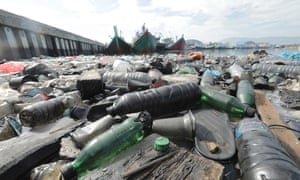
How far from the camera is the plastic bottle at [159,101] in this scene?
57.2 inches

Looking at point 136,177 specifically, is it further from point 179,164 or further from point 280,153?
point 280,153

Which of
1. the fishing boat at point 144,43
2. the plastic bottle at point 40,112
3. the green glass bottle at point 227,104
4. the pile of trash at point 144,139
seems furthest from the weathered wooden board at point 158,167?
the fishing boat at point 144,43

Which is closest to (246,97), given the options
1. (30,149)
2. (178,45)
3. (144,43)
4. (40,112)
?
(30,149)

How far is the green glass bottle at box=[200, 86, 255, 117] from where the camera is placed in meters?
1.55

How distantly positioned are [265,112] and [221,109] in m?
0.64

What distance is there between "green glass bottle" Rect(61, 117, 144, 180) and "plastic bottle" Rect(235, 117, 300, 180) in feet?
2.21

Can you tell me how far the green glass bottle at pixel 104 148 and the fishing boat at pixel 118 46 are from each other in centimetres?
1899

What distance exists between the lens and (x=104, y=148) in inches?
35.9

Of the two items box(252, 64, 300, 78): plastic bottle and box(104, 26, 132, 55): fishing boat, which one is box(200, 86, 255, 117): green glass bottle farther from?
box(104, 26, 132, 55): fishing boat

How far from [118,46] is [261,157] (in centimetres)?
1959

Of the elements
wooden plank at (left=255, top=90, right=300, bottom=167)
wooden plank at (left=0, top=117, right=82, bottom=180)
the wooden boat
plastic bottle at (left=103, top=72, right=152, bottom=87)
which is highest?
the wooden boat

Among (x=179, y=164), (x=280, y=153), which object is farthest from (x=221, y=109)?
(x=179, y=164)

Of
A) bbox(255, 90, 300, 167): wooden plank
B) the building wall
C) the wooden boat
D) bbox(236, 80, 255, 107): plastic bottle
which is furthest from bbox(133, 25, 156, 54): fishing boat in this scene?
bbox(255, 90, 300, 167): wooden plank

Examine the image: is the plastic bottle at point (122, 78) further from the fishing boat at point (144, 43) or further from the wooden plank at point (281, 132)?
the fishing boat at point (144, 43)
